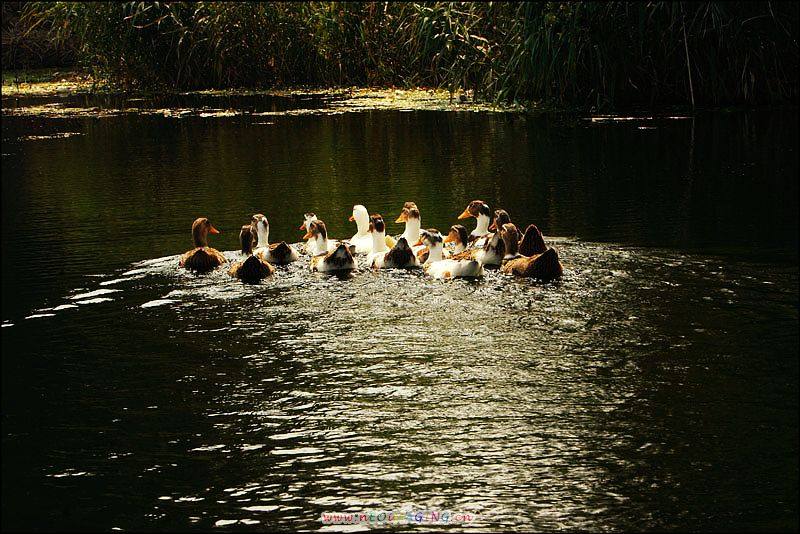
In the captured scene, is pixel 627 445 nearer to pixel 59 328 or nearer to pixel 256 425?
pixel 256 425

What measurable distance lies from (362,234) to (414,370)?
4.08 m

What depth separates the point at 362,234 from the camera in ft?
35.4

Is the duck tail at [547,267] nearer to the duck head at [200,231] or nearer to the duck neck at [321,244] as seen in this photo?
the duck neck at [321,244]

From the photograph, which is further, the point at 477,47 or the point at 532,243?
the point at 477,47

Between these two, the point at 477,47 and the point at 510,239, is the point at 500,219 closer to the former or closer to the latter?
the point at 510,239

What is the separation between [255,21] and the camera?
25.9 metres

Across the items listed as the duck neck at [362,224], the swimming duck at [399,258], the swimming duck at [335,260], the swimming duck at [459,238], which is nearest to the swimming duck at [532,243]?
the swimming duck at [459,238]

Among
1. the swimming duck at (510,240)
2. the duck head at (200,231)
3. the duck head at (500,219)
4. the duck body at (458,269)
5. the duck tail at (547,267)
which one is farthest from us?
the duck head at (500,219)

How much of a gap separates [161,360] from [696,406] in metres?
3.32

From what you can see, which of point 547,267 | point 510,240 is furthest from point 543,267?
point 510,240

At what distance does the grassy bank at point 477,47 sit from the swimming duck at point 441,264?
9.76m

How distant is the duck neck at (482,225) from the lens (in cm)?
1072

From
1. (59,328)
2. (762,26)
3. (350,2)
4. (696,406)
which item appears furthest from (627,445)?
(350,2)

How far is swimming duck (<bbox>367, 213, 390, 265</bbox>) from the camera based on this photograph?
9.95m
